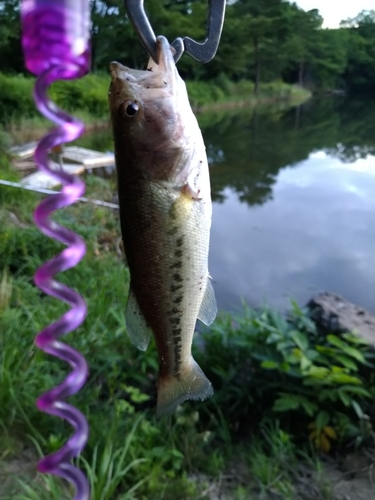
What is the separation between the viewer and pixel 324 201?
11094 mm

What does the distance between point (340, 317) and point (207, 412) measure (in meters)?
1.16

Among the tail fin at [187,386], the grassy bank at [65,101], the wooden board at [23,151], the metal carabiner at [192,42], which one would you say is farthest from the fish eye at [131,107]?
the wooden board at [23,151]

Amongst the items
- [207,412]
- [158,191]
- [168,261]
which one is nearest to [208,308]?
[168,261]

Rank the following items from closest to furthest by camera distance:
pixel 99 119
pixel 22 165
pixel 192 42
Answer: pixel 192 42 → pixel 22 165 → pixel 99 119

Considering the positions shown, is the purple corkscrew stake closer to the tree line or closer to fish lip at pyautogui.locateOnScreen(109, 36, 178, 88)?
fish lip at pyautogui.locateOnScreen(109, 36, 178, 88)

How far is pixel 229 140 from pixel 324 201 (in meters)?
8.75

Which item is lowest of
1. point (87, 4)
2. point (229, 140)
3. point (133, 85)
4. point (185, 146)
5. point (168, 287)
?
point (229, 140)

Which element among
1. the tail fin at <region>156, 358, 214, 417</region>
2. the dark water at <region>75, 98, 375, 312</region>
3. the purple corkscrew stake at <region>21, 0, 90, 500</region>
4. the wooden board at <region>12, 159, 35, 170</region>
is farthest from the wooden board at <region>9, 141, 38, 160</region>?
the tail fin at <region>156, 358, 214, 417</region>

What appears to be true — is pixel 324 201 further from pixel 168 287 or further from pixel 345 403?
pixel 168 287

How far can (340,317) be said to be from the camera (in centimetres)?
386

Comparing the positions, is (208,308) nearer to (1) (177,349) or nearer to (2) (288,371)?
(1) (177,349)

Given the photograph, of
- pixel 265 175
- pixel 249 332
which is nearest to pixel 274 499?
pixel 249 332

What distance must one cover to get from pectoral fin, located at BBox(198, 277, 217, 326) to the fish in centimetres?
10

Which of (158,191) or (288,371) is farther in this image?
(288,371)
